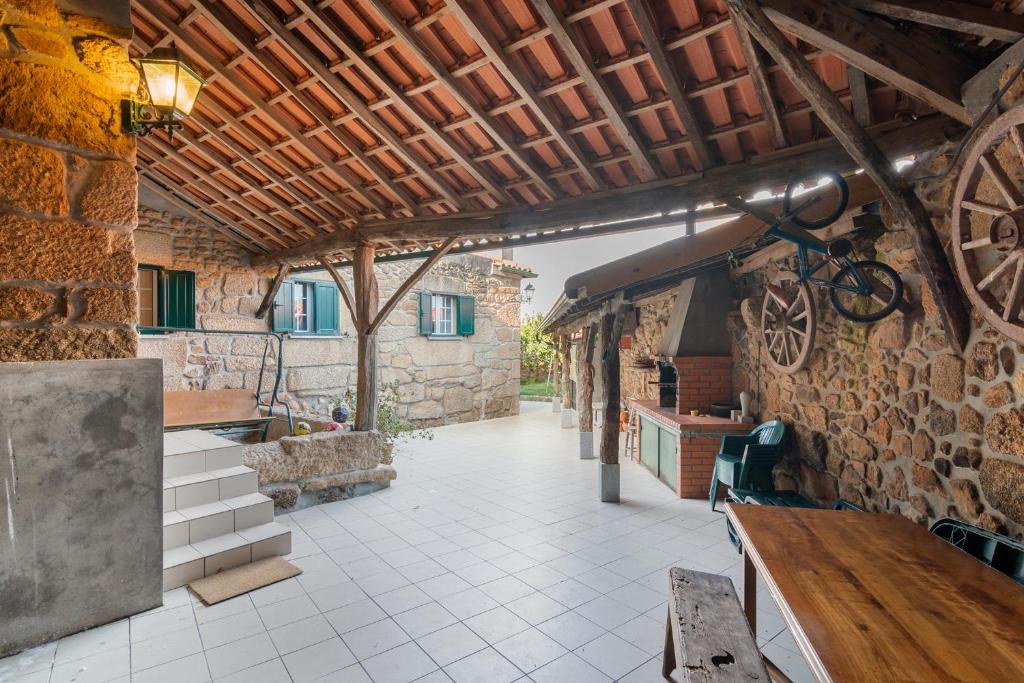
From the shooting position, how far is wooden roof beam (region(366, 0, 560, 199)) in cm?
334

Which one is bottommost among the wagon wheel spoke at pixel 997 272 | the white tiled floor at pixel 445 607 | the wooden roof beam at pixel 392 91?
the white tiled floor at pixel 445 607

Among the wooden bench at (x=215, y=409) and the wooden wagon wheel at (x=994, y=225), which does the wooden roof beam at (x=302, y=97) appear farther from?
the wooden wagon wheel at (x=994, y=225)

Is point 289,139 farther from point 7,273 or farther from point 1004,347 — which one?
point 1004,347

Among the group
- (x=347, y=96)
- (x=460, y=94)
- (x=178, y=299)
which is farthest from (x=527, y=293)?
(x=460, y=94)

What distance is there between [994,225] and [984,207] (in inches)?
3.7

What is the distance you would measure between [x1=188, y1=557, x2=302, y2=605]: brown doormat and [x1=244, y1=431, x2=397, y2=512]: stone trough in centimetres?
126

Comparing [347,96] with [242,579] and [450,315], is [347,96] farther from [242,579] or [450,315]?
[450,315]

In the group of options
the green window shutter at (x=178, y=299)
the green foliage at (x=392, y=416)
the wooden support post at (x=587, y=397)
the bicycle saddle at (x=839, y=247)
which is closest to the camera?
the bicycle saddle at (x=839, y=247)

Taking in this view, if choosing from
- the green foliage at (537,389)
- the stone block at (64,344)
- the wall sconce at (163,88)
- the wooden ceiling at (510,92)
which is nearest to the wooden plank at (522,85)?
the wooden ceiling at (510,92)

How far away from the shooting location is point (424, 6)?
10.9ft

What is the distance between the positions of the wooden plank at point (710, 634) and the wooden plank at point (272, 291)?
7.26 m

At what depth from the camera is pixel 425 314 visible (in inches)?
398

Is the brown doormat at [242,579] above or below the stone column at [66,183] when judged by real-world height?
below

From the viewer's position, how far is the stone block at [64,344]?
6.75ft
